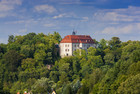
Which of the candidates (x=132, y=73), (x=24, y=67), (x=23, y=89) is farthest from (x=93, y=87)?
(x=24, y=67)

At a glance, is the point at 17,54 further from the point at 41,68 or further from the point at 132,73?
the point at 132,73

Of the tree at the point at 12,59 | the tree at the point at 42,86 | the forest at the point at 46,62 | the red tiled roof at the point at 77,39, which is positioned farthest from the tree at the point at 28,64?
the red tiled roof at the point at 77,39

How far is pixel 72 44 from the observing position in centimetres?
12862

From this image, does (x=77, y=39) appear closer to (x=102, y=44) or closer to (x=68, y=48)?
(x=68, y=48)

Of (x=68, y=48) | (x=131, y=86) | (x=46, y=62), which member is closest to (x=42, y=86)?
(x=46, y=62)

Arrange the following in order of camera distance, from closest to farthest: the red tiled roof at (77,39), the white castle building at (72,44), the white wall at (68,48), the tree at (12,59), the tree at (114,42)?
1. the tree at (12,59)
2. the white wall at (68,48)
3. the white castle building at (72,44)
4. the red tiled roof at (77,39)
5. the tree at (114,42)

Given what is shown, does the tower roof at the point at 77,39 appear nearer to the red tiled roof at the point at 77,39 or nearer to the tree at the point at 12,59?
the red tiled roof at the point at 77,39

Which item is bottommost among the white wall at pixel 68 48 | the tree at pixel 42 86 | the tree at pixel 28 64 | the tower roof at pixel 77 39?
the tree at pixel 42 86

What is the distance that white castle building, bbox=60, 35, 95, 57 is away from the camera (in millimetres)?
128375

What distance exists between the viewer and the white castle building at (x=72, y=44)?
128 meters

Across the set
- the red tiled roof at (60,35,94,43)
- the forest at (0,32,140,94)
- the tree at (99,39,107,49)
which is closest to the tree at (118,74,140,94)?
the forest at (0,32,140,94)

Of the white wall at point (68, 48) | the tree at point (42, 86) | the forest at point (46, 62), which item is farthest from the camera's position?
the white wall at point (68, 48)

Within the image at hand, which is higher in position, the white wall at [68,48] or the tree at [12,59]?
the white wall at [68,48]

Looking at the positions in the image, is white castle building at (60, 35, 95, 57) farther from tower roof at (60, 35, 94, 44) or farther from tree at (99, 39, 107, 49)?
tree at (99, 39, 107, 49)
